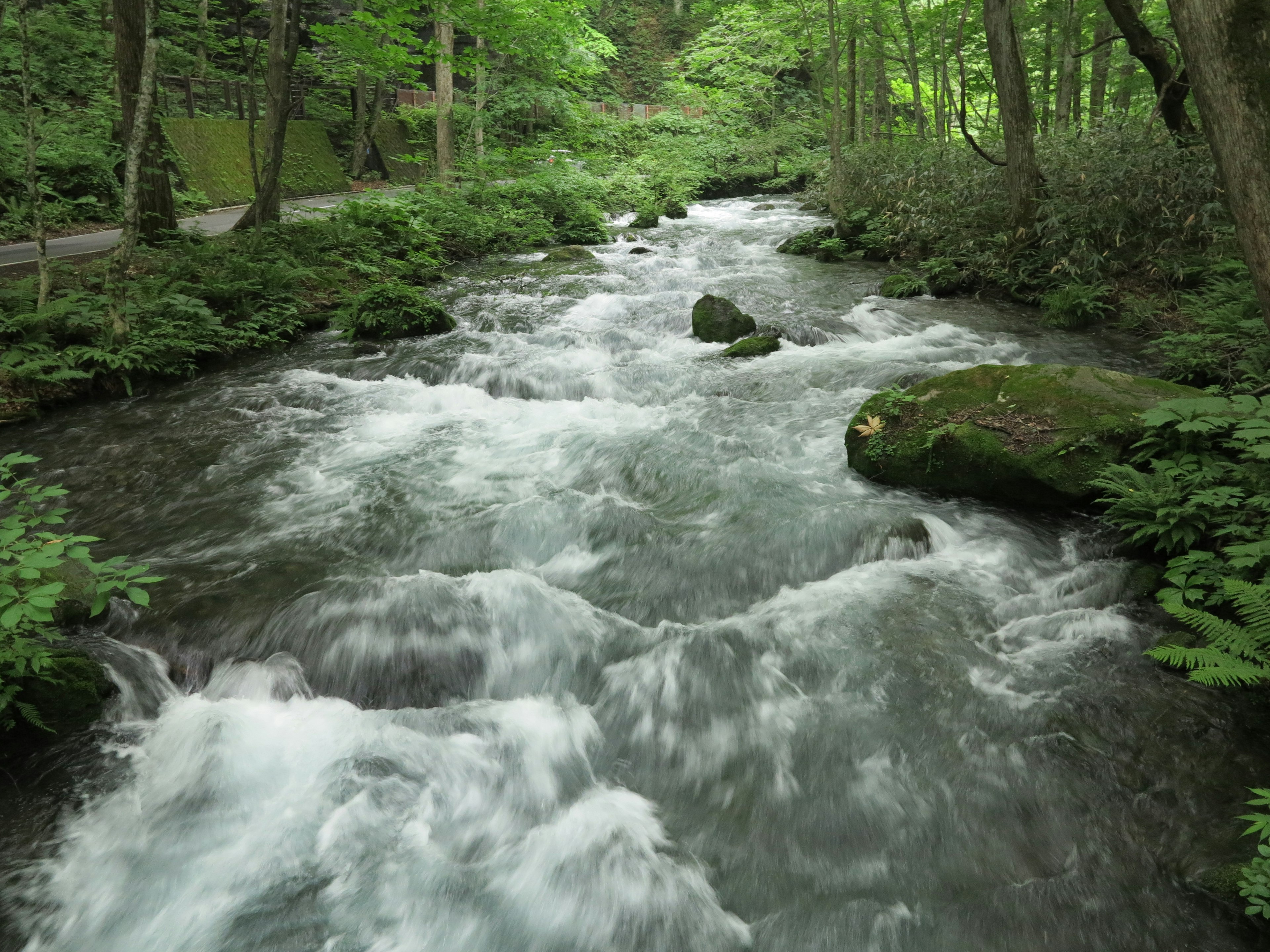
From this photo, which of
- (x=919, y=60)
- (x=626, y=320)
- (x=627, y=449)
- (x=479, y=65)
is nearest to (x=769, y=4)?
(x=919, y=60)

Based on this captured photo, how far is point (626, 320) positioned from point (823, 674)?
8275 mm

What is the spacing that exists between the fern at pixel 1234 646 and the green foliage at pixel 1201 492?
0.82ft

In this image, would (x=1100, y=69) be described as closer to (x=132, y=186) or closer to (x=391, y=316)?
(x=391, y=316)

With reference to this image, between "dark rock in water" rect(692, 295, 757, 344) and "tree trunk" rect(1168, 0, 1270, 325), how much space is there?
252 inches

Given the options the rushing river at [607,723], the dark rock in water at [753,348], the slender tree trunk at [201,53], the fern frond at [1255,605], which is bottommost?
the rushing river at [607,723]

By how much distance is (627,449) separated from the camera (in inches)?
285

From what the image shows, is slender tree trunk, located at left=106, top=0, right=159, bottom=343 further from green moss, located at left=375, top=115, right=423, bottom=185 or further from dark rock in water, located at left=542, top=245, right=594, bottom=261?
green moss, located at left=375, top=115, right=423, bottom=185

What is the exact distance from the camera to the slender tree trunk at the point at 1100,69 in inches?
663

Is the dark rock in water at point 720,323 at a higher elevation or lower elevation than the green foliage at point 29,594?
higher

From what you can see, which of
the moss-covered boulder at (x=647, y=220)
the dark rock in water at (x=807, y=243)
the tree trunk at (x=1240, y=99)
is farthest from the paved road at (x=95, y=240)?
the tree trunk at (x=1240, y=99)

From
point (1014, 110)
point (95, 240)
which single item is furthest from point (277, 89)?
point (1014, 110)

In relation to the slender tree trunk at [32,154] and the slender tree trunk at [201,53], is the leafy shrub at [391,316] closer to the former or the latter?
the slender tree trunk at [32,154]

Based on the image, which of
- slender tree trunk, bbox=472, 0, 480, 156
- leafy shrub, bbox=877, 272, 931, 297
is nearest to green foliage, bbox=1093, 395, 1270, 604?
leafy shrub, bbox=877, 272, 931, 297

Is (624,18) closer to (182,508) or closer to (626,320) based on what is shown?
(626,320)
